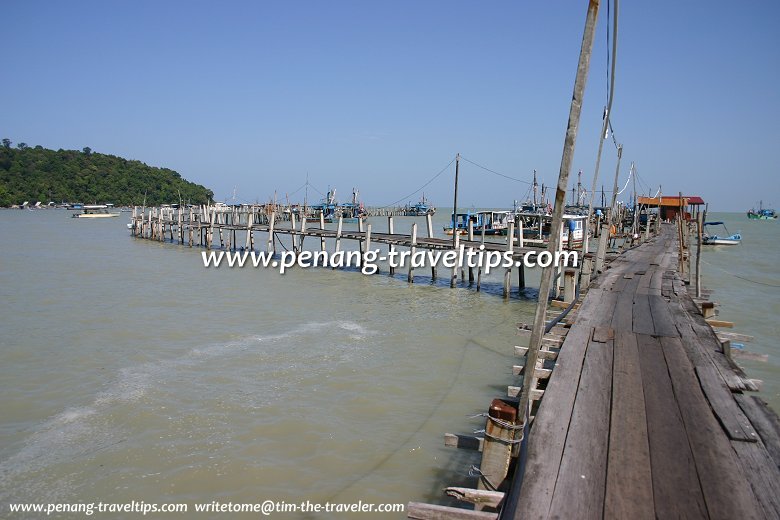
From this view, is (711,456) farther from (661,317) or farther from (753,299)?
(753,299)

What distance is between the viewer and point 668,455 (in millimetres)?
3379

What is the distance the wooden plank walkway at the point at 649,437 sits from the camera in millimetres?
2889

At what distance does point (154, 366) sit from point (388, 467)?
544cm

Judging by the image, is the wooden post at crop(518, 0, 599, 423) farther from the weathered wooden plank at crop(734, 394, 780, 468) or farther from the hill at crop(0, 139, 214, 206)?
the hill at crop(0, 139, 214, 206)

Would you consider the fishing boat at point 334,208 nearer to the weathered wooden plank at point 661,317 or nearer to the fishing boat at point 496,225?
the fishing boat at point 496,225

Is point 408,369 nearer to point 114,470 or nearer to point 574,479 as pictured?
point 114,470

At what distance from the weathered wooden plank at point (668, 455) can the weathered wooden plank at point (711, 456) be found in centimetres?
4

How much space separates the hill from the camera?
346ft

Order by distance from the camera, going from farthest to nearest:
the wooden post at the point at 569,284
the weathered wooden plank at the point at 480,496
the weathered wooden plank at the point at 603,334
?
1. the wooden post at the point at 569,284
2. the weathered wooden plank at the point at 603,334
3. the weathered wooden plank at the point at 480,496

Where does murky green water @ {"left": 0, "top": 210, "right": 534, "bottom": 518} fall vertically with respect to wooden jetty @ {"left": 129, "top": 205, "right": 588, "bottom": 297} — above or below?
below

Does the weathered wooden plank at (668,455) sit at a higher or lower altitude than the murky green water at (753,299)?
higher

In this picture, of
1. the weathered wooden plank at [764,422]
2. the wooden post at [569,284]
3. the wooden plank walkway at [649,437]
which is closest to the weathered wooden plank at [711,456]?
the wooden plank walkway at [649,437]

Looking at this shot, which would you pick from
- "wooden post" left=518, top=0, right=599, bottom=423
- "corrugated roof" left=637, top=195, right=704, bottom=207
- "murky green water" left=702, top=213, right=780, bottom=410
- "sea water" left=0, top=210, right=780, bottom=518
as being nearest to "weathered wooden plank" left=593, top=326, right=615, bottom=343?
"murky green water" left=702, top=213, right=780, bottom=410

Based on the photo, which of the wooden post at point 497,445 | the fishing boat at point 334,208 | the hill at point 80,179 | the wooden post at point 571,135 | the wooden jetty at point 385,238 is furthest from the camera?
the hill at point 80,179
